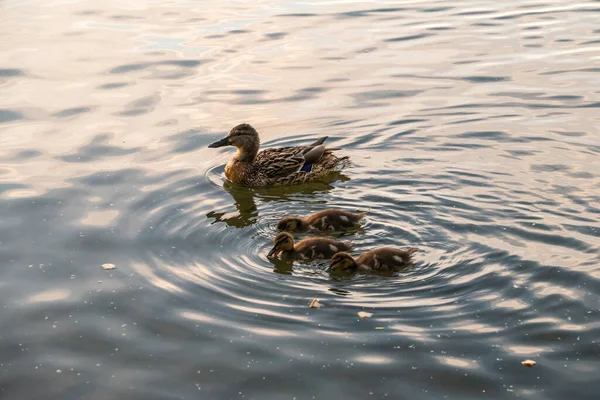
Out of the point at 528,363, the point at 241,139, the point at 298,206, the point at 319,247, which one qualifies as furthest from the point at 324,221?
the point at 528,363

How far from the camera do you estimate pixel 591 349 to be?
6.41m

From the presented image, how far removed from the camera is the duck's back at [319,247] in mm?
8156

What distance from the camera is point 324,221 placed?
8758 millimetres

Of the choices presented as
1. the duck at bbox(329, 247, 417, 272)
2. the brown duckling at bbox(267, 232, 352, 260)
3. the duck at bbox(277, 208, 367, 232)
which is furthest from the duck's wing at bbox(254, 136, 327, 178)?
the duck at bbox(329, 247, 417, 272)

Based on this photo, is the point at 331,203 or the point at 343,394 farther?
the point at 331,203

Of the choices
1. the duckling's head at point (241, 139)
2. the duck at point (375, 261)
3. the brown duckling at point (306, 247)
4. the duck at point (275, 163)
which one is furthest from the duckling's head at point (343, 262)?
the duckling's head at point (241, 139)

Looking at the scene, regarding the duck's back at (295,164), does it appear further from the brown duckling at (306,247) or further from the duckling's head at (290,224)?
the brown duckling at (306,247)

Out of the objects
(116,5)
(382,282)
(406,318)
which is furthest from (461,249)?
(116,5)

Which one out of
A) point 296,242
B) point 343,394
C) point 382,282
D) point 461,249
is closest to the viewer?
point 343,394

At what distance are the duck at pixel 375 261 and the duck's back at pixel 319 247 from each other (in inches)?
16.7

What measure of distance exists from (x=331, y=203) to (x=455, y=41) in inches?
255

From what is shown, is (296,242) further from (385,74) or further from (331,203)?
(385,74)

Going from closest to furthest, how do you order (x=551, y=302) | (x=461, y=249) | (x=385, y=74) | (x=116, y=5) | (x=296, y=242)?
(x=551, y=302) → (x=461, y=249) → (x=296, y=242) → (x=385, y=74) → (x=116, y=5)

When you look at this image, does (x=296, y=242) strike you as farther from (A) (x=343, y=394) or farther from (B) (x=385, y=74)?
(B) (x=385, y=74)
